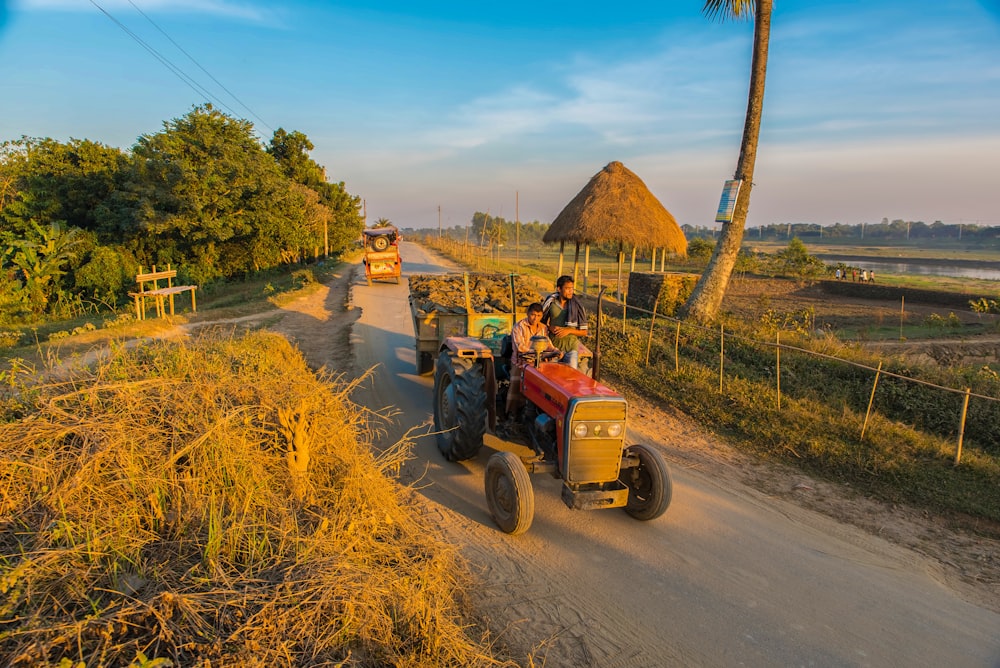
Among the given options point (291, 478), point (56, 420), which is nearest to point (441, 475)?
point (291, 478)

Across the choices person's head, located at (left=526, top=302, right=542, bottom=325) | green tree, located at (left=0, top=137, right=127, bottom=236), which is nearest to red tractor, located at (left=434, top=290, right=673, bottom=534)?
person's head, located at (left=526, top=302, right=542, bottom=325)

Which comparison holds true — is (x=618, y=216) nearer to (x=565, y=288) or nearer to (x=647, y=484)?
(x=565, y=288)

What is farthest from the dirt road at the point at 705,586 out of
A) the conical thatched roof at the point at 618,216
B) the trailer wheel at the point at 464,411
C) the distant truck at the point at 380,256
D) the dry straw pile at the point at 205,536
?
the distant truck at the point at 380,256

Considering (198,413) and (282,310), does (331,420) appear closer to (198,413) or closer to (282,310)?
(198,413)

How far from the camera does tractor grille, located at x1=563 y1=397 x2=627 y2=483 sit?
4.39 metres

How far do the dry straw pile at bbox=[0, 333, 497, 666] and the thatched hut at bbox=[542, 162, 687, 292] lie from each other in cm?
1241

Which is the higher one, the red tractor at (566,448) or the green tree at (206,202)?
the green tree at (206,202)

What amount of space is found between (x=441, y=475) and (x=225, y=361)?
2.32 metres

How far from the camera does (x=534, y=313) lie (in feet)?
18.3

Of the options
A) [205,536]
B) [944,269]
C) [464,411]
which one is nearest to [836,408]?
[464,411]

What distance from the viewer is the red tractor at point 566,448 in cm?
442

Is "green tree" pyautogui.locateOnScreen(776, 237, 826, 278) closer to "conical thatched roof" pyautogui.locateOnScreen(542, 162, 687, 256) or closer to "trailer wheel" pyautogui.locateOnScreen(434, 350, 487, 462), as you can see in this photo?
"conical thatched roof" pyautogui.locateOnScreen(542, 162, 687, 256)

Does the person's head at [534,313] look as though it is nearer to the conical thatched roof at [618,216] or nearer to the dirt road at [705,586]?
the dirt road at [705,586]

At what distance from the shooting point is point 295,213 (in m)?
24.0
